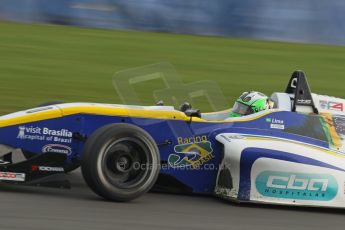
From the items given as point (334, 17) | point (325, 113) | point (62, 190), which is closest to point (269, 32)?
point (334, 17)

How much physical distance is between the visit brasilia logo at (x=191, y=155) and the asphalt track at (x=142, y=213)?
13.3 inches

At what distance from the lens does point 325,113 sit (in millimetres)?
6879

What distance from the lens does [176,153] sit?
251 inches

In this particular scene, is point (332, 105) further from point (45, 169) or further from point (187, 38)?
point (187, 38)

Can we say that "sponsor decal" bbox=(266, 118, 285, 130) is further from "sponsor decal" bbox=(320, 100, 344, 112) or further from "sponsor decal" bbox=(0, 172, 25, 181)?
"sponsor decal" bbox=(0, 172, 25, 181)

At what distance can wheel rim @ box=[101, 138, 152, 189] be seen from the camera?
5.98 metres

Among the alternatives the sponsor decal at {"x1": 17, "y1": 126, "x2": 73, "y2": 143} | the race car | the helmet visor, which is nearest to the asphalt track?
the race car

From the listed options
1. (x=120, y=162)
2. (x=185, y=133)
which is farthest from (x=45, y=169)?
(x=185, y=133)

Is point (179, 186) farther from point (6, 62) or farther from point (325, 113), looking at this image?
point (6, 62)

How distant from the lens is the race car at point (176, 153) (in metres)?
5.99

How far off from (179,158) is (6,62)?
7651 millimetres

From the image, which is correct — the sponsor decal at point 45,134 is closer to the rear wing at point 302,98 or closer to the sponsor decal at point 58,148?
the sponsor decal at point 58,148

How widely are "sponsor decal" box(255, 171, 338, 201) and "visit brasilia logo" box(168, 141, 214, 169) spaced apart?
0.55 m

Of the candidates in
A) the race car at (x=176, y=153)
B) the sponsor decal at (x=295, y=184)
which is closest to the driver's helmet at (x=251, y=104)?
the race car at (x=176, y=153)
